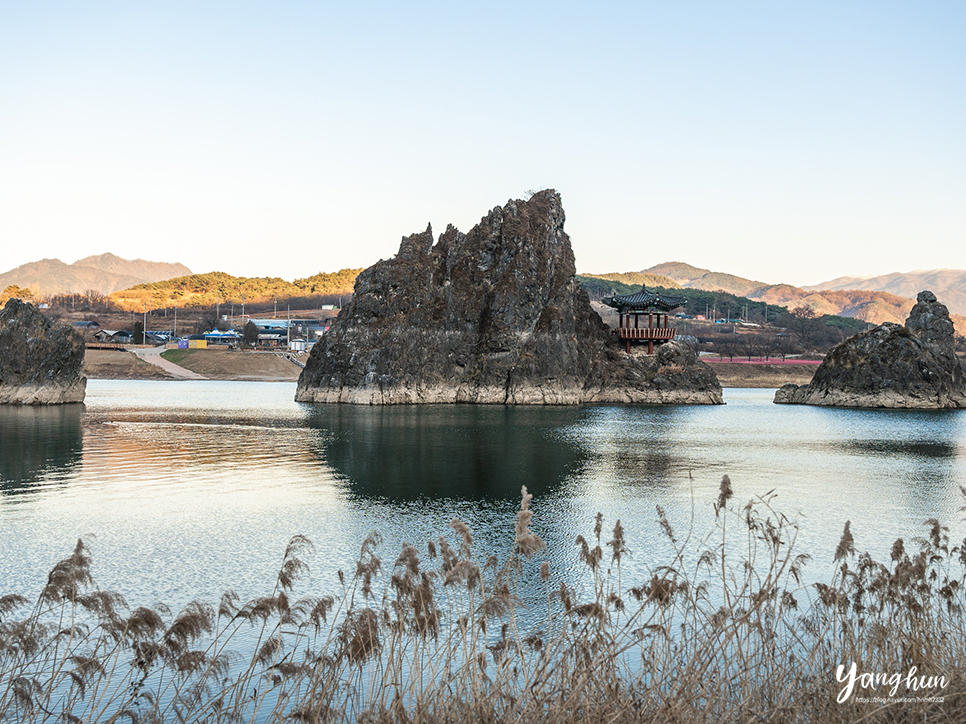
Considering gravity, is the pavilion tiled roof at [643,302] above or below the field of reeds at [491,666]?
above

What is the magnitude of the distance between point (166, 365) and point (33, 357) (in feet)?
222

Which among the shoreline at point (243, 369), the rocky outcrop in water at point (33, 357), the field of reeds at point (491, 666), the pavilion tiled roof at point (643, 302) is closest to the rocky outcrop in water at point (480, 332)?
the pavilion tiled roof at point (643, 302)

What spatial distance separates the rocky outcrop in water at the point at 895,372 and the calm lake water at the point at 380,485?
3178 cm

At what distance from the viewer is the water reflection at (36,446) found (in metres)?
28.6

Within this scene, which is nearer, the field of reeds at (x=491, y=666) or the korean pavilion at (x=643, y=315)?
the field of reeds at (x=491, y=666)

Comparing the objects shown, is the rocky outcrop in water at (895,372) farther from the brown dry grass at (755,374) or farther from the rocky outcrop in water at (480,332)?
the brown dry grass at (755,374)

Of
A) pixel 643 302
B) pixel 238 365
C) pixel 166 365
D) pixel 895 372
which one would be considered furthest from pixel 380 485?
pixel 238 365

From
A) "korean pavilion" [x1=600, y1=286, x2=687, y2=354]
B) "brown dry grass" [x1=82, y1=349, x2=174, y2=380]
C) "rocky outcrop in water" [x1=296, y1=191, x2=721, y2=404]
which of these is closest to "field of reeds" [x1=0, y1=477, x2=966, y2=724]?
"rocky outcrop in water" [x1=296, y1=191, x2=721, y2=404]

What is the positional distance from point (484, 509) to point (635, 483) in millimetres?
8379

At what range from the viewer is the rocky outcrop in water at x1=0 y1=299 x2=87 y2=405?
64750 mm

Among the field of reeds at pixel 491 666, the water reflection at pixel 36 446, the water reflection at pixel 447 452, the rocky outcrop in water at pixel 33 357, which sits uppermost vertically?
the rocky outcrop in water at pixel 33 357

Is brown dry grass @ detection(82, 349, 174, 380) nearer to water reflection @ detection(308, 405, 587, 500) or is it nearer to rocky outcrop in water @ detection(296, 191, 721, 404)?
rocky outcrop in water @ detection(296, 191, 721, 404)

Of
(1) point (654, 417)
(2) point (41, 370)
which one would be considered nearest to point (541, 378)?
(1) point (654, 417)

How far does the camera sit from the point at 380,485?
28.3 meters
